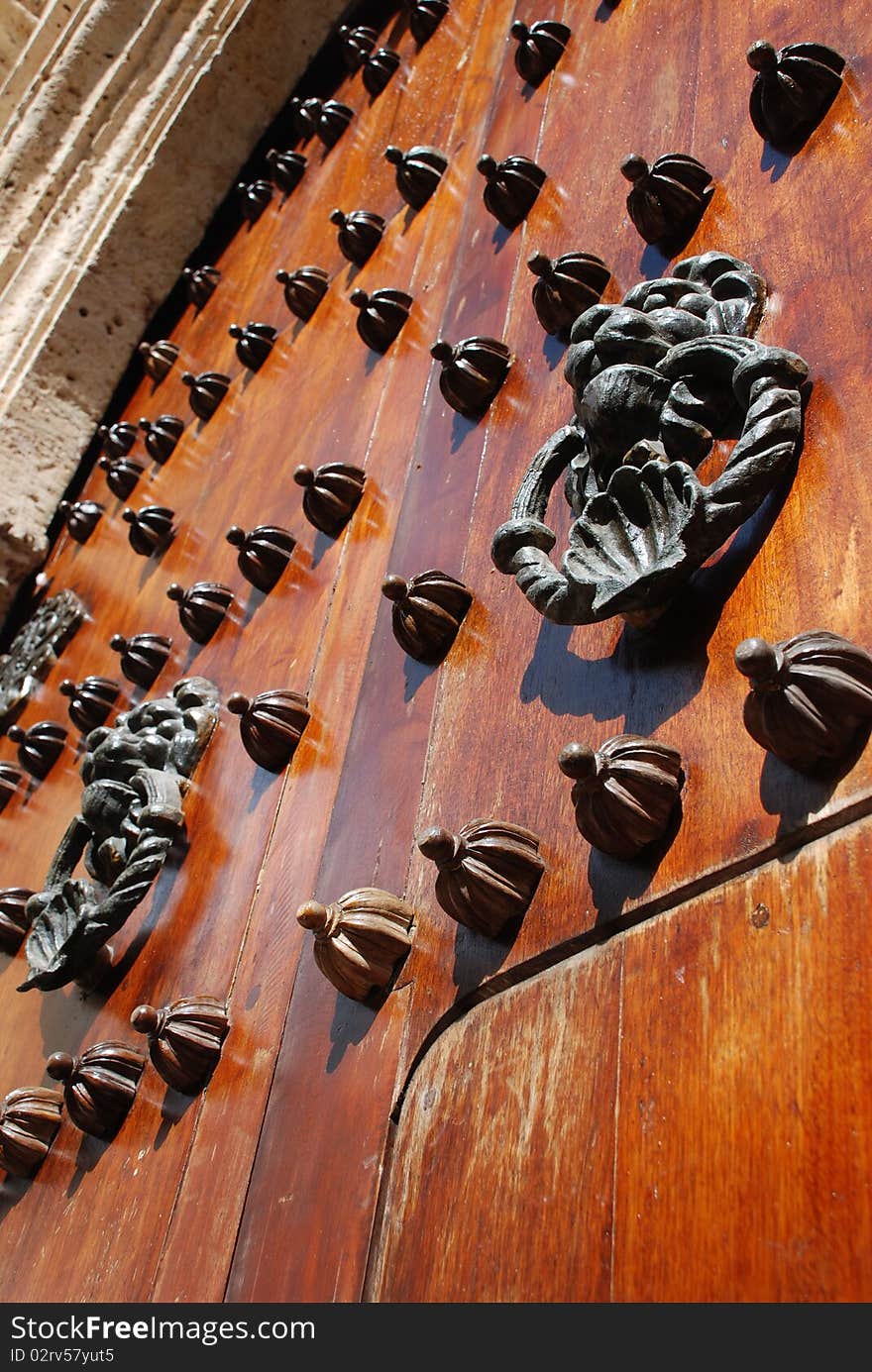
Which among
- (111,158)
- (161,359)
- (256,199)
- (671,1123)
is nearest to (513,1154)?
(671,1123)

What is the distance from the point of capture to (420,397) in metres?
1.16

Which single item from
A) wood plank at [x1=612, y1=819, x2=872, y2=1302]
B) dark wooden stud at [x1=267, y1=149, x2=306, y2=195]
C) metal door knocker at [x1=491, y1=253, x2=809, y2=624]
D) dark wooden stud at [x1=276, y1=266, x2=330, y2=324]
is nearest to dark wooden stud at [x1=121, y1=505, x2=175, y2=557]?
dark wooden stud at [x1=276, y1=266, x2=330, y2=324]

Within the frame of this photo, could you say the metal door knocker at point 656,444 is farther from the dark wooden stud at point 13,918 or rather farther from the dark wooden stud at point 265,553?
the dark wooden stud at point 13,918

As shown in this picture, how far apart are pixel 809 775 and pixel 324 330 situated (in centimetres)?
107

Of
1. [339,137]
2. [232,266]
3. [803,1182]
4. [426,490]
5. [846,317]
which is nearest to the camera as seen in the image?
[803,1182]

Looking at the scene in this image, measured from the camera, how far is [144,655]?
53.1 inches

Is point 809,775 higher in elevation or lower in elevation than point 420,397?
higher

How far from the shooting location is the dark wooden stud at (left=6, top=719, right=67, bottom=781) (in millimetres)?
1476

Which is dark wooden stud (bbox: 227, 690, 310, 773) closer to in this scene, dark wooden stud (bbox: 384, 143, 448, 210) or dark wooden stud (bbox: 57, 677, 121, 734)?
dark wooden stud (bbox: 57, 677, 121, 734)

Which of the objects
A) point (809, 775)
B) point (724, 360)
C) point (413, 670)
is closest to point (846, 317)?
point (724, 360)

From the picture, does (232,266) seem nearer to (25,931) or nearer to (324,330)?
(324,330)

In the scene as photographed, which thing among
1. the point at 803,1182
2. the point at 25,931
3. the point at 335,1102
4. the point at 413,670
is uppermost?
the point at 803,1182

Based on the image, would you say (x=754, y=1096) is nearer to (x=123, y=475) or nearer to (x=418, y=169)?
(x=418, y=169)

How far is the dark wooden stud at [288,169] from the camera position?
1841 mm
